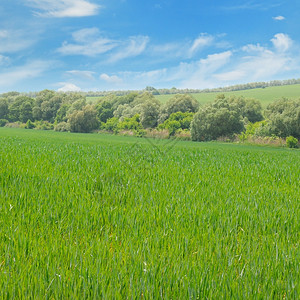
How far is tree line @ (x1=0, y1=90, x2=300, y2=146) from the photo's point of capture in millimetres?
53384

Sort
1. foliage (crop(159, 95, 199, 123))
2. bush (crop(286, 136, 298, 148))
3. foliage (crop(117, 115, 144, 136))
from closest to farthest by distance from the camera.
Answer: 1. bush (crop(286, 136, 298, 148))
2. foliage (crop(159, 95, 199, 123))
3. foliage (crop(117, 115, 144, 136))

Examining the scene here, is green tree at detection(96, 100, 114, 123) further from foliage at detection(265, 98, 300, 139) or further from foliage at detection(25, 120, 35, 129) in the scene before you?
foliage at detection(265, 98, 300, 139)

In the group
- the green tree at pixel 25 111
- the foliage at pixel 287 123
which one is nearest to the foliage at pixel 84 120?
the green tree at pixel 25 111

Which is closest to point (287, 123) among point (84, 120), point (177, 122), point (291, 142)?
point (291, 142)

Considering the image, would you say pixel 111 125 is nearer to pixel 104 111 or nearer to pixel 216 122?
pixel 104 111

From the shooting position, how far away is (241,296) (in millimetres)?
2070

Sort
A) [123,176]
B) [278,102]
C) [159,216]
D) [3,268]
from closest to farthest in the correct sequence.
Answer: [3,268] < [159,216] < [123,176] < [278,102]

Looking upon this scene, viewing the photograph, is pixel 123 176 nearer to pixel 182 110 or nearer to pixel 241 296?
pixel 241 296

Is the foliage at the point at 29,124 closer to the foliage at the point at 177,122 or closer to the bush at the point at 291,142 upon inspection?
the foliage at the point at 177,122

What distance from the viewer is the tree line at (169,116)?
5338 centimetres

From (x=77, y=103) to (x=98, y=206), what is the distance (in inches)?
3812

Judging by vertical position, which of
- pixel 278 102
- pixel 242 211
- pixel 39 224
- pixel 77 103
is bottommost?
pixel 242 211

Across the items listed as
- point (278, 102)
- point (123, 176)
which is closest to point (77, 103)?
point (278, 102)

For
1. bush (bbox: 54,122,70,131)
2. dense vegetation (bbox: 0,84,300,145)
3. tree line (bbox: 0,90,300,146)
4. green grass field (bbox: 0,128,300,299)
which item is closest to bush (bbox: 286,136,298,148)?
tree line (bbox: 0,90,300,146)
